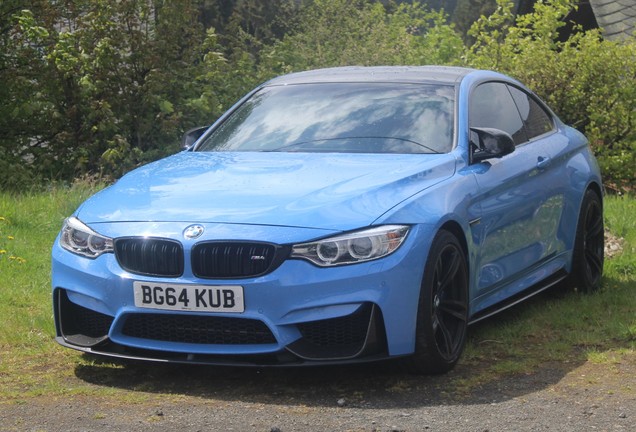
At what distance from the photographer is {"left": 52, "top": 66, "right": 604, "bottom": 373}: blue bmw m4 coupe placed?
566 cm

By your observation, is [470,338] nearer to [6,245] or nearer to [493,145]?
[493,145]

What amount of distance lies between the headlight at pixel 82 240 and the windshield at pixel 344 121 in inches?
51.8

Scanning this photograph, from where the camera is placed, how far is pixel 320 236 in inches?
223

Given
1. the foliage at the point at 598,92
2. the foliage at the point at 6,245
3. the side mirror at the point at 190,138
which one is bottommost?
the foliage at the point at 598,92

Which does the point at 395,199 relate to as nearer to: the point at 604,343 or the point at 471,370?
the point at 471,370

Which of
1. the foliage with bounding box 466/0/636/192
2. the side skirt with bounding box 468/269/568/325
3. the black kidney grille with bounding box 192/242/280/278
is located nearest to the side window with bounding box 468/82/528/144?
the side skirt with bounding box 468/269/568/325

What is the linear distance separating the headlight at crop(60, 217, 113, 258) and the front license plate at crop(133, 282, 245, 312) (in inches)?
12.8

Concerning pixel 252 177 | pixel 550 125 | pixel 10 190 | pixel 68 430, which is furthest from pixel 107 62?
pixel 68 430

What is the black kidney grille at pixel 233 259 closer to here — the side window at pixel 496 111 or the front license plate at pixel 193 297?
the front license plate at pixel 193 297

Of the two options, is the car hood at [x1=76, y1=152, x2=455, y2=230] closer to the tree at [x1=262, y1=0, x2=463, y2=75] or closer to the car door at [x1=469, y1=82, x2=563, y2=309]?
the car door at [x1=469, y1=82, x2=563, y2=309]

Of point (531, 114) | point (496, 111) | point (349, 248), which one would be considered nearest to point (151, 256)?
point (349, 248)

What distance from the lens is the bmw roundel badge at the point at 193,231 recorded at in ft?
18.8

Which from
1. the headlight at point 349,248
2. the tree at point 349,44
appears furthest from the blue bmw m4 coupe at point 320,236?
the tree at point 349,44

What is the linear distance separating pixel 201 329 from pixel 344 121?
185 cm
